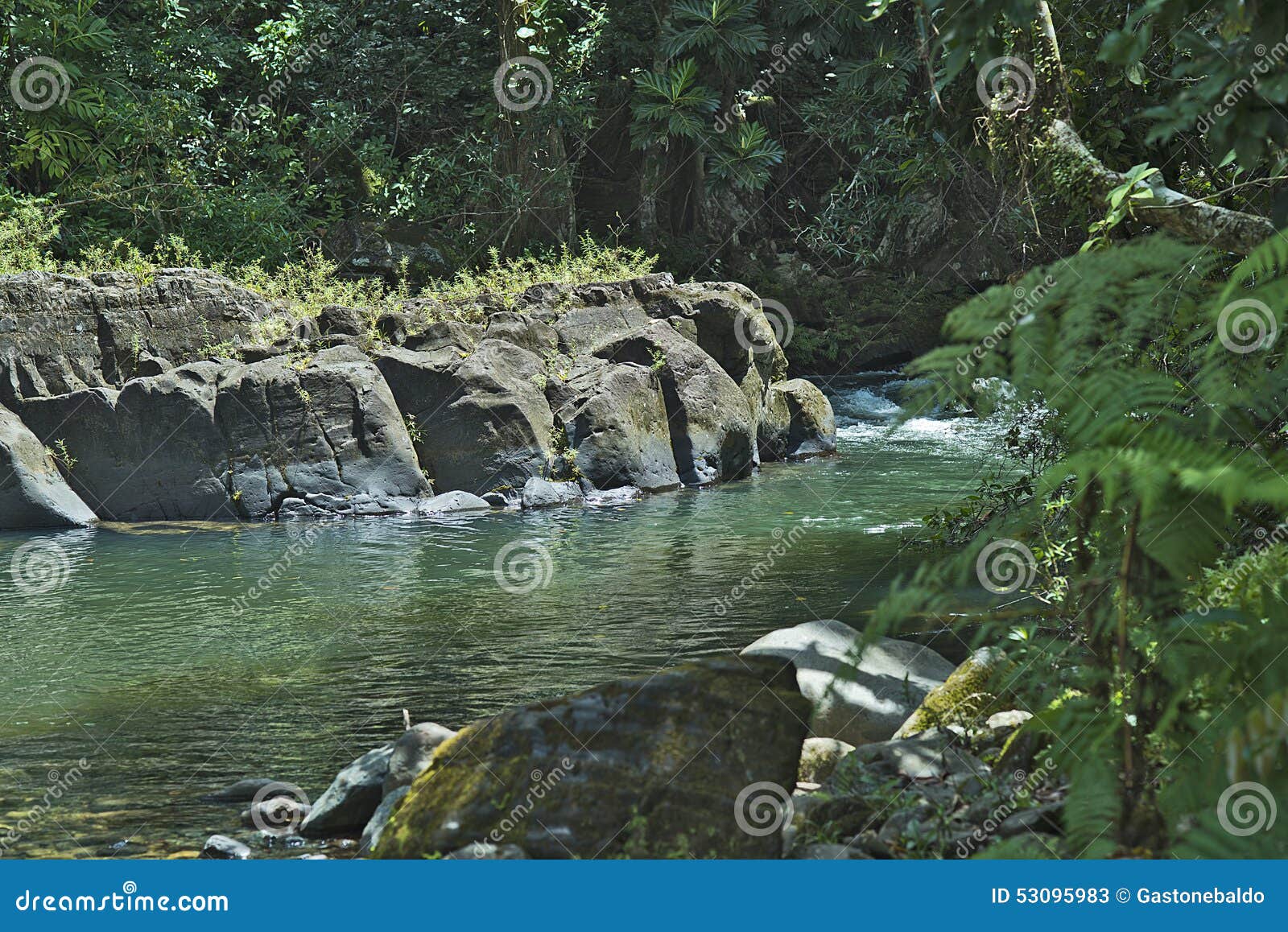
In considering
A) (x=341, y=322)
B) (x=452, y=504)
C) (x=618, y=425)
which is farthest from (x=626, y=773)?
(x=341, y=322)

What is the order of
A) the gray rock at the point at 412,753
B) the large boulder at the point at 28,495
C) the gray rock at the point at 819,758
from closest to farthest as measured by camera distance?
1. the gray rock at the point at 412,753
2. the gray rock at the point at 819,758
3. the large boulder at the point at 28,495

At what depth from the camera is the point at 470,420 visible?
568 inches

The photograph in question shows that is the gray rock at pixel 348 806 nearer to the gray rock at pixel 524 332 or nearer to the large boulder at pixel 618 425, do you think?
the large boulder at pixel 618 425

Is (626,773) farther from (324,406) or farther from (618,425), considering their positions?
(618,425)

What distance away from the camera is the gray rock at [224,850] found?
448 centimetres

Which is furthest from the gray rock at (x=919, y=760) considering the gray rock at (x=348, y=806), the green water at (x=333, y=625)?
the green water at (x=333, y=625)

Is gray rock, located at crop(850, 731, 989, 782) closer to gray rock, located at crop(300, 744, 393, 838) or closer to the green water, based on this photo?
gray rock, located at crop(300, 744, 393, 838)

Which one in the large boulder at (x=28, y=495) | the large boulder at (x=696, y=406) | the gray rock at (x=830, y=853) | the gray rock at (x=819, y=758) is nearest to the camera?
the gray rock at (x=830, y=853)

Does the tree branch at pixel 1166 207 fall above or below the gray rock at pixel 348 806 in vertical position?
above

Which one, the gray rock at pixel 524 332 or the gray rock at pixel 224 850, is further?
the gray rock at pixel 524 332

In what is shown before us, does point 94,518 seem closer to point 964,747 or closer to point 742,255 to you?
point 964,747

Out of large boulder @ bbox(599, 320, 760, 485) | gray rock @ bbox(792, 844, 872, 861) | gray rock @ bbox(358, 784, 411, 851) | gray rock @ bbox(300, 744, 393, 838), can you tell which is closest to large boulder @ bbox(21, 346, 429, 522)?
large boulder @ bbox(599, 320, 760, 485)

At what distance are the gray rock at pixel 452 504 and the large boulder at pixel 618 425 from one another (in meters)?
1.33

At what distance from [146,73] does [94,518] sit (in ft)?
37.2
